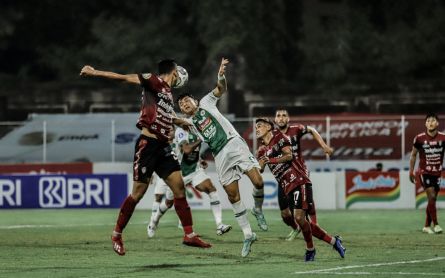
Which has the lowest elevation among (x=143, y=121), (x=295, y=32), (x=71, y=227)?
(x=71, y=227)

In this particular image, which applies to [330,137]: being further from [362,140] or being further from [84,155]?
[84,155]

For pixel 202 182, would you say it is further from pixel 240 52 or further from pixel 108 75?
pixel 240 52

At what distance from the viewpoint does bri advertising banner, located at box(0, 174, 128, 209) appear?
31984mm

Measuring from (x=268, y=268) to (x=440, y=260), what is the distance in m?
2.41

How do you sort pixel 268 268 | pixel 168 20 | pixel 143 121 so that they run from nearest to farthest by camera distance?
pixel 268 268, pixel 143 121, pixel 168 20

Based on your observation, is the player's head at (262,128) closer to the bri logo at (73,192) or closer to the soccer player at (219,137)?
the soccer player at (219,137)

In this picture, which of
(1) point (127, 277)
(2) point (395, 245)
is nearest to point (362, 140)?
(2) point (395, 245)

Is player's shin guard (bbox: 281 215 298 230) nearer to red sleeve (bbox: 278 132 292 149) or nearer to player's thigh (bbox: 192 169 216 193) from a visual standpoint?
player's thigh (bbox: 192 169 216 193)

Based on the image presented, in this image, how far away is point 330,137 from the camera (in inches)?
1468

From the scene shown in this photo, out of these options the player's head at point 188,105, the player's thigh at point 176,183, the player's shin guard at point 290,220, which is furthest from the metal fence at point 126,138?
the player's thigh at point 176,183

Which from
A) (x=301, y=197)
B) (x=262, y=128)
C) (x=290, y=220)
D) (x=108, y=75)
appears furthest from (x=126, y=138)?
(x=108, y=75)

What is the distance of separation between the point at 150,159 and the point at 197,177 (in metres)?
7.06

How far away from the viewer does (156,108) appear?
49.5 feet

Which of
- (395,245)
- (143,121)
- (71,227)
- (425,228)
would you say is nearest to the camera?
(143,121)
